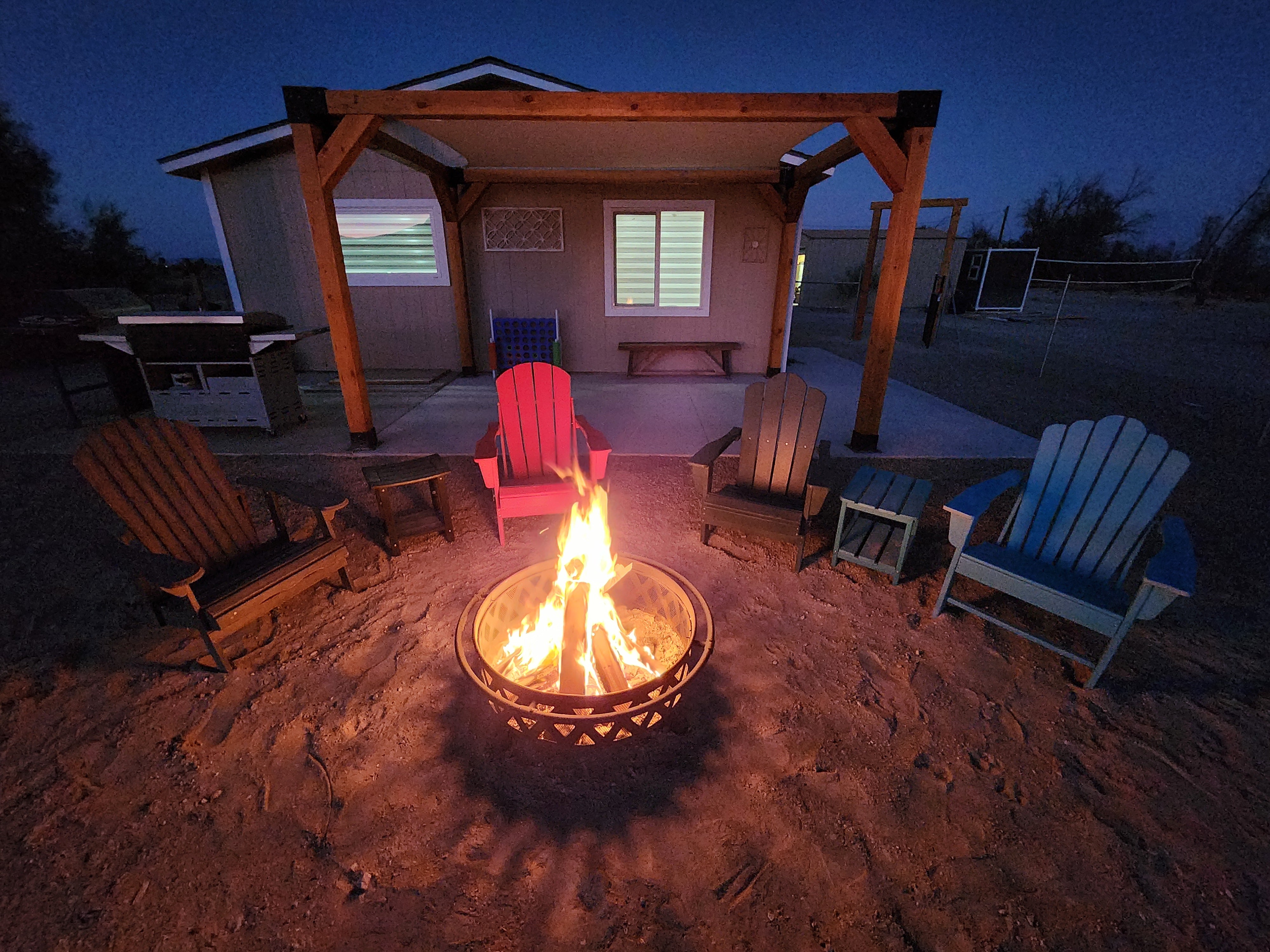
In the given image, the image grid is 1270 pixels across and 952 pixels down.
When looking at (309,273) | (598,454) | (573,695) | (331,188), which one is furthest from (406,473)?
(309,273)

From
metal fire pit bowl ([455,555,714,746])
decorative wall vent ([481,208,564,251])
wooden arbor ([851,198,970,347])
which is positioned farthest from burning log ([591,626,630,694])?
wooden arbor ([851,198,970,347])

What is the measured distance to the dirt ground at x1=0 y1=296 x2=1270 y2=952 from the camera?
1554 mm

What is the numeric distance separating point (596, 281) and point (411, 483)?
17.5 feet

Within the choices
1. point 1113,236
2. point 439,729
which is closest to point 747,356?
point 439,729

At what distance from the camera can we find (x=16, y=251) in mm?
9922

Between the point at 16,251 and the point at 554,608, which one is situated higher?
the point at 16,251

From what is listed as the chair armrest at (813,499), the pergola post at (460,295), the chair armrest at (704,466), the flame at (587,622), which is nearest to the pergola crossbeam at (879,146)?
the chair armrest at (704,466)

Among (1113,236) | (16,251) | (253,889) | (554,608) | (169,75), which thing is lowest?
(253,889)

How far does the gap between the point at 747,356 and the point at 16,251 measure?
1396 centimetres

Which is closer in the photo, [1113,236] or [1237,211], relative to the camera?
[1237,211]

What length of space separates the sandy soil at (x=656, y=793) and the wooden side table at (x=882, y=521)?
29 cm

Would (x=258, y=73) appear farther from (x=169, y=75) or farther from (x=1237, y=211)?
(x=1237, y=211)

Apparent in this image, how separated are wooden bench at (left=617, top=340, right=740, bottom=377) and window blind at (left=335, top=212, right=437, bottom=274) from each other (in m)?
3.14

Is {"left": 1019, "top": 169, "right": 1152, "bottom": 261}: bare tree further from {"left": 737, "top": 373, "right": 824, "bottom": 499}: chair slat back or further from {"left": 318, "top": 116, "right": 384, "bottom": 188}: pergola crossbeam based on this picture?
{"left": 318, "top": 116, "right": 384, "bottom": 188}: pergola crossbeam
